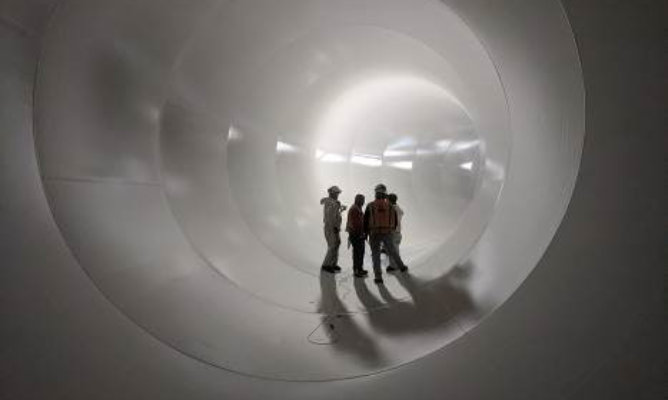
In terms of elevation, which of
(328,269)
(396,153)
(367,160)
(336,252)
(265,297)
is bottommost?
(265,297)

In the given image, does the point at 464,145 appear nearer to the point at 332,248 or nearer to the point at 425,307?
the point at 332,248

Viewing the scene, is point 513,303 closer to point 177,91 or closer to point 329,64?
point 177,91

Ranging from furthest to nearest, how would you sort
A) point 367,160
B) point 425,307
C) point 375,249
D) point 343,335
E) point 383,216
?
point 367,160 → point 383,216 → point 375,249 → point 425,307 → point 343,335

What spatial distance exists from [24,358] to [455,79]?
2.92 m

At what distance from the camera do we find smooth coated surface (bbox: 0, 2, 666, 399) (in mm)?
1238

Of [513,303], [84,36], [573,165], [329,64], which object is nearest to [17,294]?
[84,36]

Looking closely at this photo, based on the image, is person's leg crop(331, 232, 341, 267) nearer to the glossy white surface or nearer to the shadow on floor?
the glossy white surface

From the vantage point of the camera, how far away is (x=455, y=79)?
12.3ft

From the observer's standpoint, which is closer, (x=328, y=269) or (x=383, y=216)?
(x=328, y=269)

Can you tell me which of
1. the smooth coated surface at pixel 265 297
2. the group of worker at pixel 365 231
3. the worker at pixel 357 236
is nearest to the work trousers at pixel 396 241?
the group of worker at pixel 365 231

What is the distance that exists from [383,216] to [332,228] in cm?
34

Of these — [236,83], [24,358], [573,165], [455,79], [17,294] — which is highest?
[455,79]

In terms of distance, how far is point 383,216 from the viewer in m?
3.84

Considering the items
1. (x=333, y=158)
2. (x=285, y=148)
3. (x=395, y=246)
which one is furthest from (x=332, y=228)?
(x=333, y=158)
